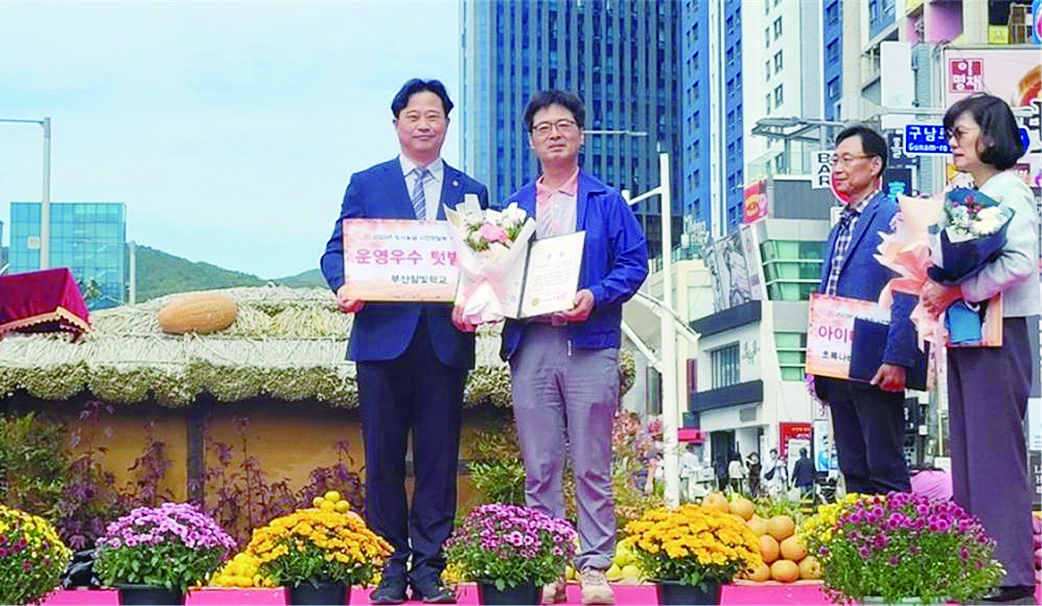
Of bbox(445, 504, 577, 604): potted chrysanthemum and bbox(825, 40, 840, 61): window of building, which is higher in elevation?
bbox(825, 40, 840, 61): window of building

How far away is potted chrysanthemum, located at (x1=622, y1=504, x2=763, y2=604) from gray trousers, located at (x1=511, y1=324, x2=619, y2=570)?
1.40ft

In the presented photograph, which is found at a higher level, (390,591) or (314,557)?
(314,557)

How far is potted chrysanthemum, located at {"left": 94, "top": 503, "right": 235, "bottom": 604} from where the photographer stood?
207 inches

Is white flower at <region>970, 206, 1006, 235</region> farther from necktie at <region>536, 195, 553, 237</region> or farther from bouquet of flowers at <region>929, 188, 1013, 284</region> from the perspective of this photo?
necktie at <region>536, 195, 553, 237</region>

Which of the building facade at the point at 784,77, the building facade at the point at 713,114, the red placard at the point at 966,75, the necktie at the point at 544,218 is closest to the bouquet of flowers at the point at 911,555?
the necktie at the point at 544,218

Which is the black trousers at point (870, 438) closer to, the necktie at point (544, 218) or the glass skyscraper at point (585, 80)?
the necktie at point (544, 218)

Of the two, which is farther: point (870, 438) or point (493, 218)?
point (870, 438)

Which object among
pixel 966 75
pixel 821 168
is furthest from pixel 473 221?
pixel 821 168

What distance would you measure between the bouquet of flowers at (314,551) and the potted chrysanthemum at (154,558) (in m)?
0.20

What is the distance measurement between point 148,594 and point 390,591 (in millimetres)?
933

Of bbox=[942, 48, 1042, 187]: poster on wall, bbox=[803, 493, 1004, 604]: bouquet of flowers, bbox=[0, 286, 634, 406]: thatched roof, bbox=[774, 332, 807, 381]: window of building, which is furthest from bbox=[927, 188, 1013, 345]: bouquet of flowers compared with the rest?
bbox=[774, 332, 807, 381]: window of building

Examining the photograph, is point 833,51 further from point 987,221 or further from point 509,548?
point 509,548

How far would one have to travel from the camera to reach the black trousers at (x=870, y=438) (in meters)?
6.18

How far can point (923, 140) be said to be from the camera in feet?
82.6
